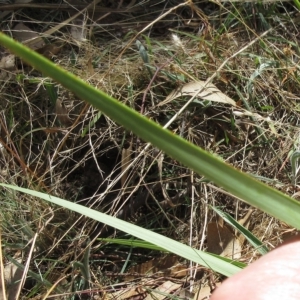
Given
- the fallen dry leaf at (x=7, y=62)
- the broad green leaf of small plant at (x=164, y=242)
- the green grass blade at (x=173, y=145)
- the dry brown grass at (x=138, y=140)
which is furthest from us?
the fallen dry leaf at (x=7, y=62)

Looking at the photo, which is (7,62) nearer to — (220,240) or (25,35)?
(25,35)

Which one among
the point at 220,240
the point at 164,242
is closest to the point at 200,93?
the point at 220,240

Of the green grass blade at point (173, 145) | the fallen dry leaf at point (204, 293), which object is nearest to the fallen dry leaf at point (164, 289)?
the fallen dry leaf at point (204, 293)

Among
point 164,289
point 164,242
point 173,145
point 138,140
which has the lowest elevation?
point 164,289

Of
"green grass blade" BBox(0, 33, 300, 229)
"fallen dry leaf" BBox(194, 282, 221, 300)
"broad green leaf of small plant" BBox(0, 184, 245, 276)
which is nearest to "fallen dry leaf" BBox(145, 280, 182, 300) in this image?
"fallen dry leaf" BBox(194, 282, 221, 300)

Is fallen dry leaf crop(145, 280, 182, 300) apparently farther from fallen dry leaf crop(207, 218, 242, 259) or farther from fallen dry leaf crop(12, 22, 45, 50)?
fallen dry leaf crop(12, 22, 45, 50)

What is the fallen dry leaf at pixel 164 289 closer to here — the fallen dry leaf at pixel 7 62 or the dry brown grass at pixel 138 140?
the dry brown grass at pixel 138 140
